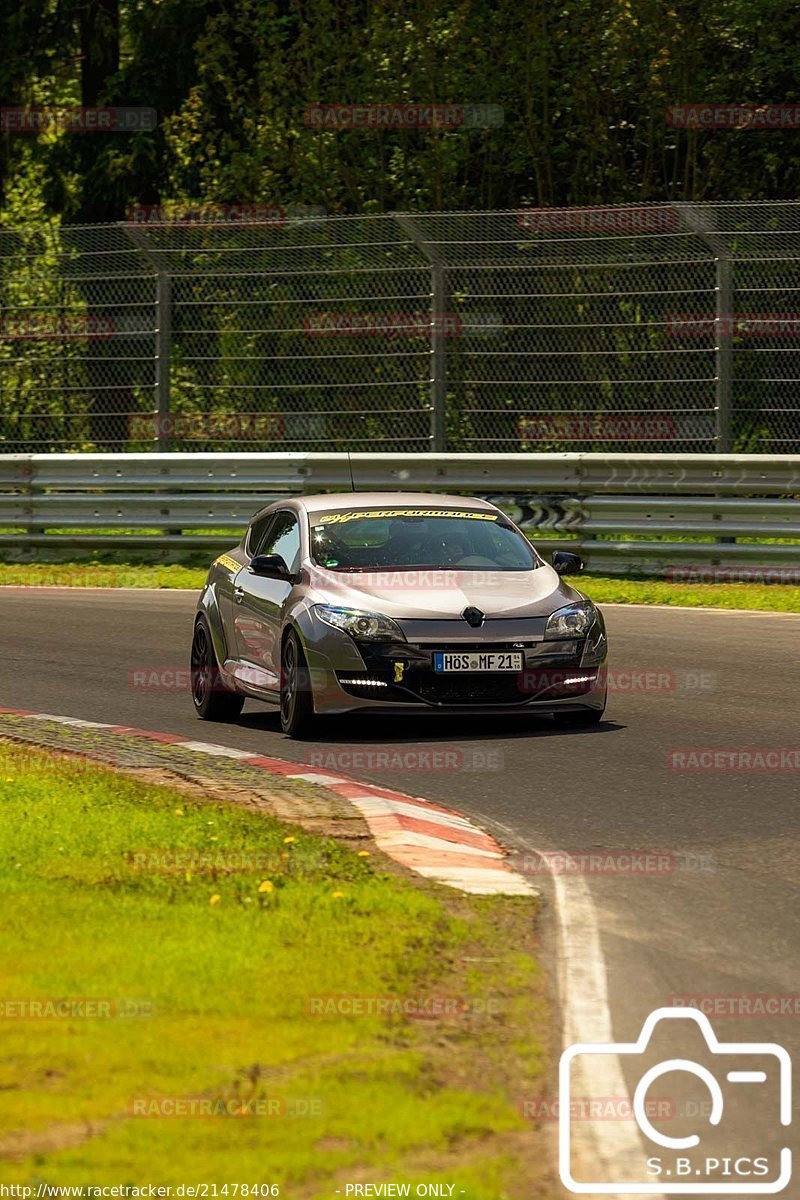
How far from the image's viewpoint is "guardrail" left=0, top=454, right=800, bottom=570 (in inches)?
792

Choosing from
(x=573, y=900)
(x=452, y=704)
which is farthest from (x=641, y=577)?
(x=573, y=900)

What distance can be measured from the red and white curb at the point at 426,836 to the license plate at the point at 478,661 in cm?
112

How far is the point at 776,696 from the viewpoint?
13.4m

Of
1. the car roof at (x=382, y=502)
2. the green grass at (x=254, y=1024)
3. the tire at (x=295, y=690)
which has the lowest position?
the tire at (x=295, y=690)

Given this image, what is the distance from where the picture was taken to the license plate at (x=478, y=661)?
1177cm

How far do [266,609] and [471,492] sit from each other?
920 cm

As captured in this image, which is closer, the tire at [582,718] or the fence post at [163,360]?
the tire at [582,718]

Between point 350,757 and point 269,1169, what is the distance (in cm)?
658

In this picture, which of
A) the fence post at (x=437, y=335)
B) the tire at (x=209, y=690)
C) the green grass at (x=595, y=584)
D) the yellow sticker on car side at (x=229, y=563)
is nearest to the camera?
the tire at (x=209, y=690)

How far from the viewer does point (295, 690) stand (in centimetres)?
1199

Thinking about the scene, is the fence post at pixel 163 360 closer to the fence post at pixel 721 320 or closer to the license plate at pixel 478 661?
the fence post at pixel 721 320

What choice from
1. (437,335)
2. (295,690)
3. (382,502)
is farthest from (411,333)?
(295,690)

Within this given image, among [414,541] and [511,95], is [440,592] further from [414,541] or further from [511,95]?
[511,95]

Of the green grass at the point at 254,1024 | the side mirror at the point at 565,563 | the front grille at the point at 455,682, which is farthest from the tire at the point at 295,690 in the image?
the green grass at the point at 254,1024
